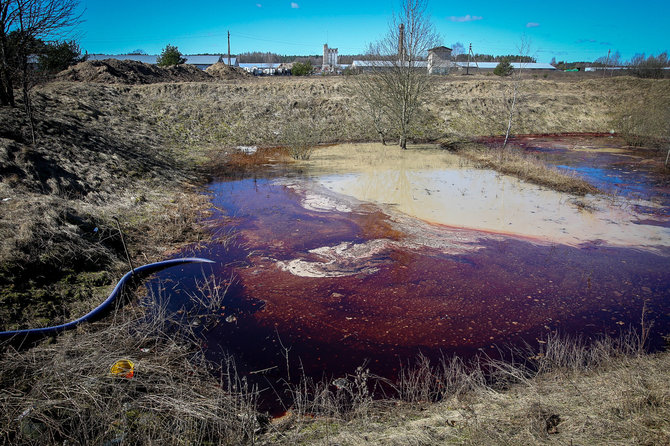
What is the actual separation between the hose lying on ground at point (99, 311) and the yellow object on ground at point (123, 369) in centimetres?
113

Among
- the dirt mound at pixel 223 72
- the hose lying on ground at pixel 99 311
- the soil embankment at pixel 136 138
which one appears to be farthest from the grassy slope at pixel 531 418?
the dirt mound at pixel 223 72

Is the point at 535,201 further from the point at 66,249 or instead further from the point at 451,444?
the point at 66,249

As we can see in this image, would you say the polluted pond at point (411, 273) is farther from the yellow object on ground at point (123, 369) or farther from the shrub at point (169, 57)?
the shrub at point (169, 57)

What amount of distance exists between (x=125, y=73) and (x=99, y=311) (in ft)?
81.1

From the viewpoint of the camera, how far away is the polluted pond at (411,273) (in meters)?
4.75

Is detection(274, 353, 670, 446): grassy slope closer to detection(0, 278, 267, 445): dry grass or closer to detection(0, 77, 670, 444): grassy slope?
detection(0, 77, 670, 444): grassy slope

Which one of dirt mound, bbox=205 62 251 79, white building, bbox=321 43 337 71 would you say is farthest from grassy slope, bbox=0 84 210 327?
white building, bbox=321 43 337 71

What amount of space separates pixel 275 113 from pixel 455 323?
19776 millimetres

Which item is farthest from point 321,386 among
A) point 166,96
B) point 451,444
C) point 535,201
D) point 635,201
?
point 166,96

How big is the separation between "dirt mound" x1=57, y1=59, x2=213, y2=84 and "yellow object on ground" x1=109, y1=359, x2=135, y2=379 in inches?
957

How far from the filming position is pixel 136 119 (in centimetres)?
1825

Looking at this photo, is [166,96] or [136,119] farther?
[166,96]

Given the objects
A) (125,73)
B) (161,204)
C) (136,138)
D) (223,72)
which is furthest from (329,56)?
(161,204)

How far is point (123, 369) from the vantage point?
3645mm
